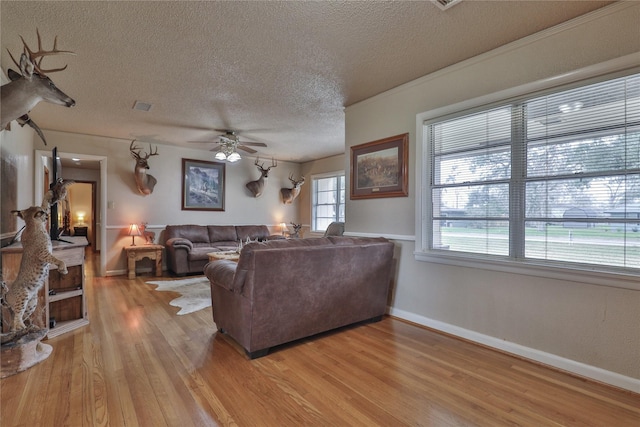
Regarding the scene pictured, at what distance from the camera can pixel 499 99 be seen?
255cm

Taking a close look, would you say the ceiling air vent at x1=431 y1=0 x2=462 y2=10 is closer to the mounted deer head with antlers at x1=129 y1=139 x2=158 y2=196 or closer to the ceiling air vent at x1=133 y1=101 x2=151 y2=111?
the ceiling air vent at x1=133 y1=101 x2=151 y2=111

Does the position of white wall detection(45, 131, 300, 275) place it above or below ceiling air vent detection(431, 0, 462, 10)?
below

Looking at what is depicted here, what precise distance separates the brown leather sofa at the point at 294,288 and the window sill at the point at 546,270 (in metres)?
0.63

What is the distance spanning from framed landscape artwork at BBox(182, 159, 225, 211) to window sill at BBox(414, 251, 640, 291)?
16.2 feet

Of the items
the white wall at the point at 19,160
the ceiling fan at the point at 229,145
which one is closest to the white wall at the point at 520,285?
the ceiling fan at the point at 229,145

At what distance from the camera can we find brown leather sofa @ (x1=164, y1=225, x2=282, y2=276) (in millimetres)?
5367

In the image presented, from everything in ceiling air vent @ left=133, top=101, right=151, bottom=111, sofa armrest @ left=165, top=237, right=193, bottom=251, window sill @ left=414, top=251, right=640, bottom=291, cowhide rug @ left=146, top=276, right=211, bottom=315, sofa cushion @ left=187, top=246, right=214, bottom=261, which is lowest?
cowhide rug @ left=146, top=276, right=211, bottom=315

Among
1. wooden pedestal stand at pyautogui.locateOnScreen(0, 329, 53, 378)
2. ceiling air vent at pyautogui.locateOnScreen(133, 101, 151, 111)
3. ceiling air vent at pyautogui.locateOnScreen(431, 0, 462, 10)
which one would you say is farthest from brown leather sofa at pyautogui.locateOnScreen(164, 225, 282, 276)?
ceiling air vent at pyautogui.locateOnScreen(431, 0, 462, 10)

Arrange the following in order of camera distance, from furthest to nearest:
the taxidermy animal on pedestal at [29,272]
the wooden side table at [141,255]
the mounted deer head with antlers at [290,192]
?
the mounted deer head with antlers at [290,192] → the wooden side table at [141,255] → the taxidermy animal on pedestal at [29,272]

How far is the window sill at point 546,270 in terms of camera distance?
1986 millimetres

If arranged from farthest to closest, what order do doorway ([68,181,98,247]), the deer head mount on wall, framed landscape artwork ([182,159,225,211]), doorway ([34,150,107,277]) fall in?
doorway ([68,181,98,247])
the deer head mount on wall
framed landscape artwork ([182,159,225,211])
doorway ([34,150,107,277])

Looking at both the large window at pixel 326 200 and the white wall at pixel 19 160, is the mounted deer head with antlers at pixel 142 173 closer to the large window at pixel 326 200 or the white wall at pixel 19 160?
the white wall at pixel 19 160

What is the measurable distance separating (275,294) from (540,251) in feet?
6.90

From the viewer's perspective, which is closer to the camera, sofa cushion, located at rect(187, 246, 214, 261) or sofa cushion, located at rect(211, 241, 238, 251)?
sofa cushion, located at rect(187, 246, 214, 261)
